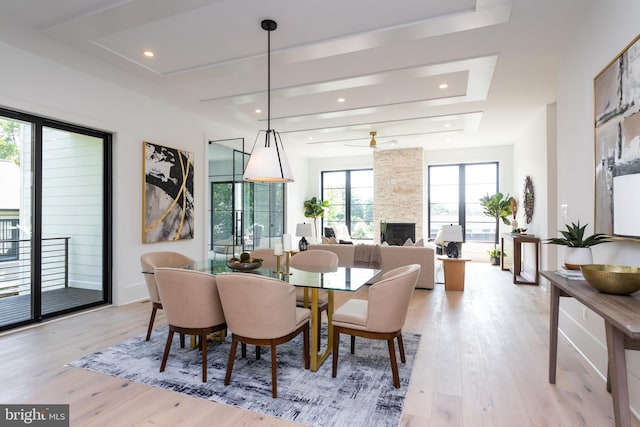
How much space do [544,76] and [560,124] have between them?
3.53 ft

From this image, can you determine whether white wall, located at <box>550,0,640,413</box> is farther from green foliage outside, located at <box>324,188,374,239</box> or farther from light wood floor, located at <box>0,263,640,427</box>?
green foliage outside, located at <box>324,188,374,239</box>

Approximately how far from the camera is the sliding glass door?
11.9 ft

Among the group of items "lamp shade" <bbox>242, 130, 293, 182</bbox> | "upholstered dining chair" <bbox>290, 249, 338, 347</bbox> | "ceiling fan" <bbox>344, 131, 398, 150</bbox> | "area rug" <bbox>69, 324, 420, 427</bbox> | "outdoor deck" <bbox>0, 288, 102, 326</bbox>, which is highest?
"ceiling fan" <bbox>344, 131, 398, 150</bbox>

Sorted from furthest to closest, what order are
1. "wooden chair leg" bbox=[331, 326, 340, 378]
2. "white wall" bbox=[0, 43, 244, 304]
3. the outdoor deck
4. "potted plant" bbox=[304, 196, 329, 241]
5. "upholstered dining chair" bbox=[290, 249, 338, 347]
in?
"potted plant" bbox=[304, 196, 329, 241], the outdoor deck, "white wall" bbox=[0, 43, 244, 304], "upholstered dining chair" bbox=[290, 249, 338, 347], "wooden chair leg" bbox=[331, 326, 340, 378]

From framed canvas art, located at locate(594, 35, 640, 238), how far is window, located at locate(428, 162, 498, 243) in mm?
→ 6862

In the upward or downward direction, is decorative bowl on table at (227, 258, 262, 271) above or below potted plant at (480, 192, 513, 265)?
below

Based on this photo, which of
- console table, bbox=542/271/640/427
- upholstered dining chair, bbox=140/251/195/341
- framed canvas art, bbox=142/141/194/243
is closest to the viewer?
console table, bbox=542/271/640/427

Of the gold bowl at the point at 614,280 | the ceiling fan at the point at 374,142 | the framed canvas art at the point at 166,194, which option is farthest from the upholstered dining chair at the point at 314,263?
the ceiling fan at the point at 374,142

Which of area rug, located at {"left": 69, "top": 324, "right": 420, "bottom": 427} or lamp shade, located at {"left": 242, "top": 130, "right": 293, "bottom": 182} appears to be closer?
area rug, located at {"left": 69, "top": 324, "right": 420, "bottom": 427}

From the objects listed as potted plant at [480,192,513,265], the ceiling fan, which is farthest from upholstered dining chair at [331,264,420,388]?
potted plant at [480,192,513,265]

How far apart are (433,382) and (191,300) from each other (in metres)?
1.84

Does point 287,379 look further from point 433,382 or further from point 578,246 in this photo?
point 578,246

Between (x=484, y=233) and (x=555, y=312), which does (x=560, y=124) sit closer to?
(x=555, y=312)

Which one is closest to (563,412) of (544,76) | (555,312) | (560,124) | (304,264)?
(555,312)
